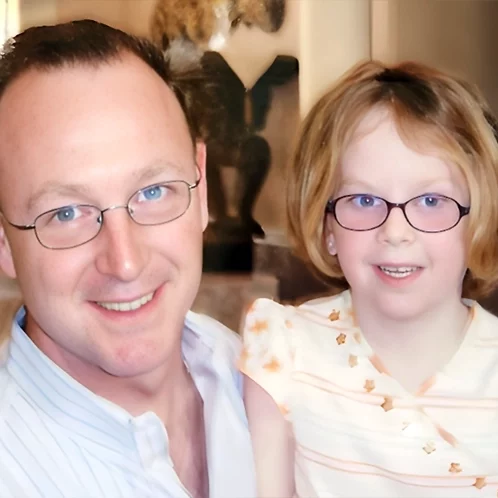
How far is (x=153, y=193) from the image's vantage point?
0.87 meters

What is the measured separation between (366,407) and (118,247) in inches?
15.3

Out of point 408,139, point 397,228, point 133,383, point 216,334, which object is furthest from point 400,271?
point 133,383

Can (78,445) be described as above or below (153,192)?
below

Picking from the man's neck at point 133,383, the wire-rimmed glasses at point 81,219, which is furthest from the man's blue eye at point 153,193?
the man's neck at point 133,383

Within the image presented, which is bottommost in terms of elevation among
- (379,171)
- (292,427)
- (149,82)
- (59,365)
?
(292,427)

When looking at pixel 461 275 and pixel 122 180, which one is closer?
pixel 122 180

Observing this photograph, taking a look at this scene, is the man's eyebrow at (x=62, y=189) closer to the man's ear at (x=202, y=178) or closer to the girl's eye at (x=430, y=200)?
the man's ear at (x=202, y=178)

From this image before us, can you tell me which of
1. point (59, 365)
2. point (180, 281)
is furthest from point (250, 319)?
point (59, 365)

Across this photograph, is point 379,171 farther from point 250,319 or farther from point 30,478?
point 30,478

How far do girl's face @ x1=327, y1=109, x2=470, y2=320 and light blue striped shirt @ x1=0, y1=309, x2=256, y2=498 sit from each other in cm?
25

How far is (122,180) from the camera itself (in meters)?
0.84

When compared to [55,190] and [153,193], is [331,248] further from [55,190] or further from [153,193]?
[55,190]

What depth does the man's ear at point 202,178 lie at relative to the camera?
944mm

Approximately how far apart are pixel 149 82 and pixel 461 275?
0.48 meters
